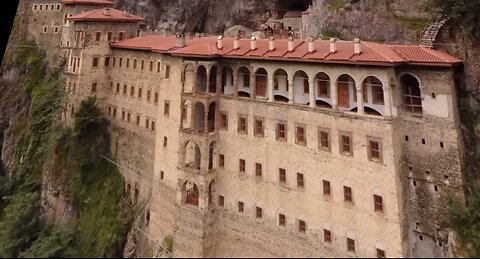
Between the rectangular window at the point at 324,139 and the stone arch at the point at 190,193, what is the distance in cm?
688

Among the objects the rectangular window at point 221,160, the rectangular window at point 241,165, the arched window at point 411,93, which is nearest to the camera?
the arched window at point 411,93

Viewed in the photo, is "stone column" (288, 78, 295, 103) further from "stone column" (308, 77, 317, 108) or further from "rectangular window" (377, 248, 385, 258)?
"rectangular window" (377, 248, 385, 258)

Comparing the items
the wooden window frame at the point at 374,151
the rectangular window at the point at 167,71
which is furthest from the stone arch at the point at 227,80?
the wooden window frame at the point at 374,151

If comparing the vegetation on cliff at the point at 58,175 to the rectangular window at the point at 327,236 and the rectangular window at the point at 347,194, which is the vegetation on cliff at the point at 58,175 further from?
the rectangular window at the point at 347,194

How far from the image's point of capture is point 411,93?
1694 centimetres

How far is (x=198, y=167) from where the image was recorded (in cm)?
2080

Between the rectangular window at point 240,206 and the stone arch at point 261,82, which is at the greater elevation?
the stone arch at point 261,82

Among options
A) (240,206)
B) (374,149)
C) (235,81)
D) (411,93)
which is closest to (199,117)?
(235,81)

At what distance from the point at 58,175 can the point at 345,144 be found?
62.6ft

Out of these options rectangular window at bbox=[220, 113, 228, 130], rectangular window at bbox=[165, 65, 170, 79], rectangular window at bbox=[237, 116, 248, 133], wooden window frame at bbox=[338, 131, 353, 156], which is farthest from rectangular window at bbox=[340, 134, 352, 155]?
rectangular window at bbox=[165, 65, 170, 79]

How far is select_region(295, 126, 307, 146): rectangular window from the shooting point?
59.6ft

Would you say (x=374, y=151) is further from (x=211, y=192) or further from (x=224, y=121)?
(x=211, y=192)

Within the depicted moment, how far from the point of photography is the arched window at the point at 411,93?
16734 mm

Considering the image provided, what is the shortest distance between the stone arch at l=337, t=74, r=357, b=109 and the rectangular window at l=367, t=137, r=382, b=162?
191 cm
